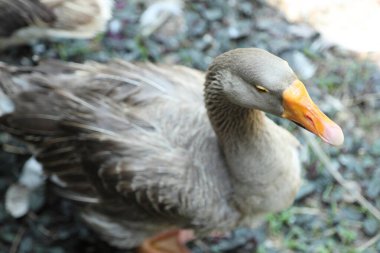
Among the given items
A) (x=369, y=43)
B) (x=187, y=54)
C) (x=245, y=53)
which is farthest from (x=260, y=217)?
(x=369, y=43)

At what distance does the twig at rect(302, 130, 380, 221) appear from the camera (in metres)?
3.50

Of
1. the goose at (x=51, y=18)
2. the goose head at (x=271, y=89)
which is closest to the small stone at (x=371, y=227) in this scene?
the goose head at (x=271, y=89)

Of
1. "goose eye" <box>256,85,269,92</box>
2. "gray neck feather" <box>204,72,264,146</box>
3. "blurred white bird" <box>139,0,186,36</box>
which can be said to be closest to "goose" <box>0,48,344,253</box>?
"gray neck feather" <box>204,72,264,146</box>

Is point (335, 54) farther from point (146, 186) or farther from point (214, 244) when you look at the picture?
point (146, 186)

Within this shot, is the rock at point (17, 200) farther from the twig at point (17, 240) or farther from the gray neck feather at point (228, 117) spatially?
the gray neck feather at point (228, 117)

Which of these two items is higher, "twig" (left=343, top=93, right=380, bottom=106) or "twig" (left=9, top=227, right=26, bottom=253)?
"twig" (left=343, top=93, right=380, bottom=106)

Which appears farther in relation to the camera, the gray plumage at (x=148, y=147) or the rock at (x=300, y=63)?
the rock at (x=300, y=63)

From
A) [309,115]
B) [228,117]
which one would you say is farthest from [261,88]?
[228,117]

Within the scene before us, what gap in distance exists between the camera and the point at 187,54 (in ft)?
12.8

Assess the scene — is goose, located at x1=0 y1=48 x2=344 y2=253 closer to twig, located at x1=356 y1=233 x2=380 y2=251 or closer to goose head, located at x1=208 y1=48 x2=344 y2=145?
goose head, located at x1=208 y1=48 x2=344 y2=145

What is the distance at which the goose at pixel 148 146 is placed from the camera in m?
2.84

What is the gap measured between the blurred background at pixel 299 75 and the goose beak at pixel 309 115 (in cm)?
120

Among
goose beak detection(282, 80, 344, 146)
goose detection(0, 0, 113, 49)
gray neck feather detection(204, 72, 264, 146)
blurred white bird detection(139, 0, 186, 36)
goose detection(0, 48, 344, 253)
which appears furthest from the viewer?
blurred white bird detection(139, 0, 186, 36)

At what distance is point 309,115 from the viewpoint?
233cm
